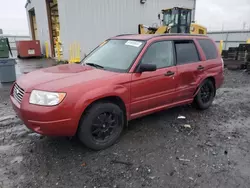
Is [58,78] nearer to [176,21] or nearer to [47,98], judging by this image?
[47,98]

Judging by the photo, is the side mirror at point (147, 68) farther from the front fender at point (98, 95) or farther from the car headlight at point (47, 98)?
the car headlight at point (47, 98)

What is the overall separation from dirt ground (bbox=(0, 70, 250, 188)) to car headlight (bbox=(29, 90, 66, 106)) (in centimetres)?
89

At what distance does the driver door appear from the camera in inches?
139

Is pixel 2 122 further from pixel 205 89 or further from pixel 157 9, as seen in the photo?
pixel 157 9

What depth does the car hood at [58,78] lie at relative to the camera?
2896 millimetres

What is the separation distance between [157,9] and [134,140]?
15671 millimetres

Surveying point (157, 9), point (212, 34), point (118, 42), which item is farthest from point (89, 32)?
point (212, 34)

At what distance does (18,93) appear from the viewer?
3.16 metres

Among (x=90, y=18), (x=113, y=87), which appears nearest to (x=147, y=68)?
(x=113, y=87)

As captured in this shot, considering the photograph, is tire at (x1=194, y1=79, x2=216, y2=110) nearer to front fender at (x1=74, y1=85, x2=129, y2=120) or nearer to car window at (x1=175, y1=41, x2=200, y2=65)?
car window at (x1=175, y1=41, x2=200, y2=65)

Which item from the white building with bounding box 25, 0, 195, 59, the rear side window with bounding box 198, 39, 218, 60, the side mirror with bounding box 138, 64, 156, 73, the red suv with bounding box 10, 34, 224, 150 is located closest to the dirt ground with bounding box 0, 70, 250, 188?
the red suv with bounding box 10, 34, 224, 150

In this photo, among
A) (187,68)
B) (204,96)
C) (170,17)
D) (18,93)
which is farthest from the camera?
(170,17)

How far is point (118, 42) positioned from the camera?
13.5ft

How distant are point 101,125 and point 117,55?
4.40 feet
